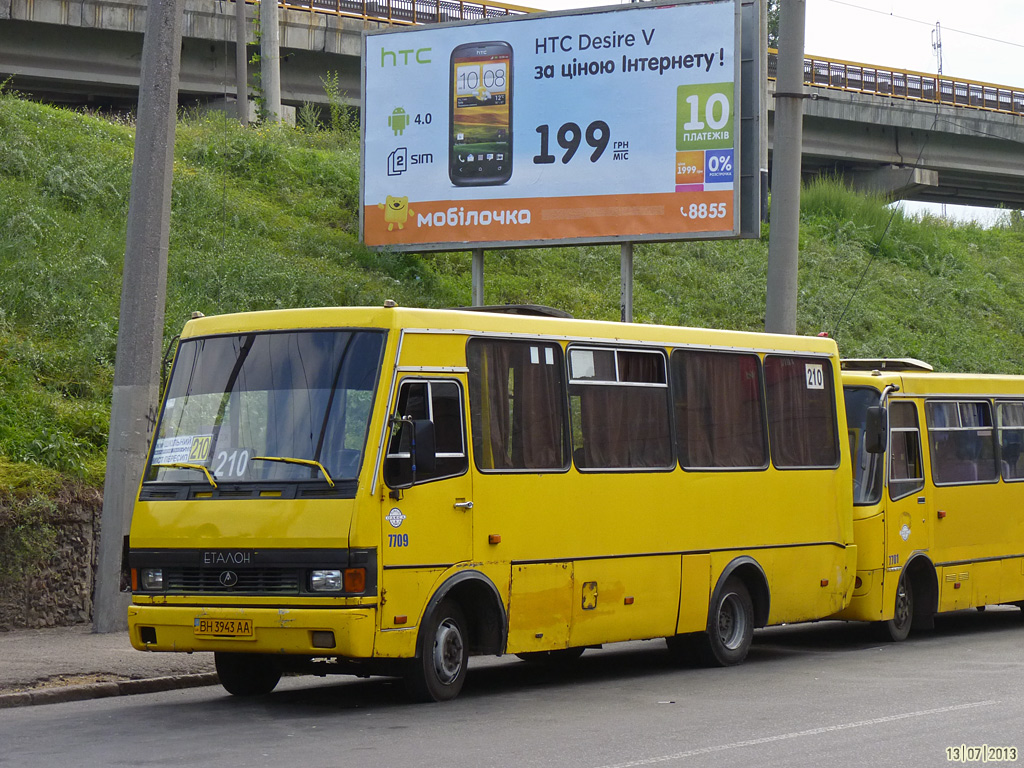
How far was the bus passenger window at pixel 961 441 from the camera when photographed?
16.2m

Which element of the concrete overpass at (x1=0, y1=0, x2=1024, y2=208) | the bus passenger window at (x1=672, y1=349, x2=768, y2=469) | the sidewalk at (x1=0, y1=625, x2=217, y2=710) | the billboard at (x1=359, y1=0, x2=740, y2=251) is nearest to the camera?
the sidewalk at (x1=0, y1=625, x2=217, y2=710)

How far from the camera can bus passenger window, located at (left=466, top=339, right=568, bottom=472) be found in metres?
10.9

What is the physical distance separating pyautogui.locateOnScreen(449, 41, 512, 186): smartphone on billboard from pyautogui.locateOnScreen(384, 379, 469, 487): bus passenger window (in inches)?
462

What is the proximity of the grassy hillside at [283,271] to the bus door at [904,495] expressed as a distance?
827 centimetres

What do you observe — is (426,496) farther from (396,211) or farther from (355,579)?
(396,211)

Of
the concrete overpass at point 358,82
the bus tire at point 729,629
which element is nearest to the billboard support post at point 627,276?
the bus tire at point 729,629

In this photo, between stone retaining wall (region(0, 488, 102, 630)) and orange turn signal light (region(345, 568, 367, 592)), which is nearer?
orange turn signal light (region(345, 568, 367, 592))

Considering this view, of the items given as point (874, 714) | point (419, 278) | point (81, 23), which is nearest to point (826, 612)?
point (874, 714)

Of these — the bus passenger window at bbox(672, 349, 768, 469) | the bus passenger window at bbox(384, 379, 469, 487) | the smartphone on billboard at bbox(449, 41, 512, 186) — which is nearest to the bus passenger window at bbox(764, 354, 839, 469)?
the bus passenger window at bbox(672, 349, 768, 469)

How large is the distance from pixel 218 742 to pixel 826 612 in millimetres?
7318

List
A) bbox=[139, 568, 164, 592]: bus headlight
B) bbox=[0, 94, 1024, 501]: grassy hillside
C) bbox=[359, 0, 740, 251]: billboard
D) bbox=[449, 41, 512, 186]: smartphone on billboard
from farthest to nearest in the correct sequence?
bbox=[449, 41, 512, 186]: smartphone on billboard < bbox=[359, 0, 740, 251]: billboard < bbox=[0, 94, 1024, 501]: grassy hillside < bbox=[139, 568, 164, 592]: bus headlight

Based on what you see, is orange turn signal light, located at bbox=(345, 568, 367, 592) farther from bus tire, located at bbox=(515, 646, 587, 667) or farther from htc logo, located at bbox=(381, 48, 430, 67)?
htc logo, located at bbox=(381, 48, 430, 67)

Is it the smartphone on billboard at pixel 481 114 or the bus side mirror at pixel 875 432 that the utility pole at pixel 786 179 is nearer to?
the bus side mirror at pixel 875 432

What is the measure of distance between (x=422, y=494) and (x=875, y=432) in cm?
650
